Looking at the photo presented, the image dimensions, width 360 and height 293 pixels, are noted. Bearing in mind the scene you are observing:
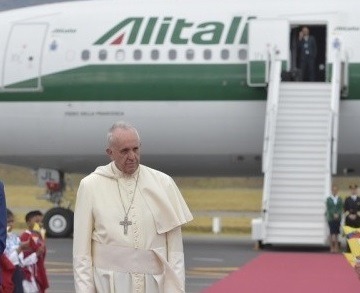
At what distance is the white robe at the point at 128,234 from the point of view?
31.6 ft

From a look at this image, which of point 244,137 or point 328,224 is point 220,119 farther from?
point 328,224

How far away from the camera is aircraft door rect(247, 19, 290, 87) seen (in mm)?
32969

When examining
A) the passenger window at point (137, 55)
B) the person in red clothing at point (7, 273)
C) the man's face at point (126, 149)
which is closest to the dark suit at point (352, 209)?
the passenger window at point (137, 55)

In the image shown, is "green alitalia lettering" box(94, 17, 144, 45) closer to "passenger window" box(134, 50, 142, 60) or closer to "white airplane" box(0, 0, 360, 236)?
"white airplane" box(0, 0, 360, 236)

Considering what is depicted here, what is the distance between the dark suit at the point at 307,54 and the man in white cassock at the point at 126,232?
79.1 feet

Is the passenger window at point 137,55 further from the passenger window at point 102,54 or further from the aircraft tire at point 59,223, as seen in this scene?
the aircraft tire at point 59,223

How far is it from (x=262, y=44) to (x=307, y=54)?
4.00ft

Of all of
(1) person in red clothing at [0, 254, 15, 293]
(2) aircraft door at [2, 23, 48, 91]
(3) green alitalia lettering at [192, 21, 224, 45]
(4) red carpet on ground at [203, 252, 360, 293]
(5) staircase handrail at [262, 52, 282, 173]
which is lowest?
(4) red carpet on ground at [203, 252, 360, 293]

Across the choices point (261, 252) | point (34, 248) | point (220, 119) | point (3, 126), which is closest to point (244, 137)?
point (220, 119)

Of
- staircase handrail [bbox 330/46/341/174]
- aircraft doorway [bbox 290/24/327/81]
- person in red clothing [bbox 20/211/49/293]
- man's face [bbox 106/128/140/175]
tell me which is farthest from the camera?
aircraft doorway [bbox 290/24/327/81]

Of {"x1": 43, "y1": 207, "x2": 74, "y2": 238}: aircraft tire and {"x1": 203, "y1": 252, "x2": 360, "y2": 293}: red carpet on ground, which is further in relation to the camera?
{"x1": 43, "y1": 207, "x2": 74, "y2": 238}: aircraft tire

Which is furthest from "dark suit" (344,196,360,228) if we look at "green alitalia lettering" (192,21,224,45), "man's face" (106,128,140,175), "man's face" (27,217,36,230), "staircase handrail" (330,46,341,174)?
"man's face" (106,128,140,175)

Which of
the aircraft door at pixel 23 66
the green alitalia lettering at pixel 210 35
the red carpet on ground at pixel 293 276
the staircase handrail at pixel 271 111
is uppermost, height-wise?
the green alitalia lettering at pixel 210 35

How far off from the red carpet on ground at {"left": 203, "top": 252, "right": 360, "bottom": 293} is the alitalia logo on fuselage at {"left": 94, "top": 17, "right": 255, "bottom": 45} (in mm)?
5497
